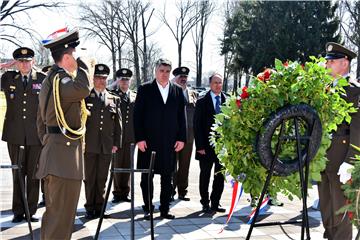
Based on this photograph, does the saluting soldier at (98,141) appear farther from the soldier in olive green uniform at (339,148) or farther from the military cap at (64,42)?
the soldier in olive green uniform at (339,148)

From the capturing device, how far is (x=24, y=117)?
20.4 ft

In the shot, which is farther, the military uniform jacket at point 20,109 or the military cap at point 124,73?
the military cap at point 124,73

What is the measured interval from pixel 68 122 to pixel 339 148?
283 centimetres

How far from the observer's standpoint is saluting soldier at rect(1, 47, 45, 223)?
614 cm

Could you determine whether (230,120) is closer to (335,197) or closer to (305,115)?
Result: (305,115)

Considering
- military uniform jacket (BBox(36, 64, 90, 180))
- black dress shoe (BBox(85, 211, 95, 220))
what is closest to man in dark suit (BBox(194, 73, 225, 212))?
black dress shoe (BBox(85, 211, 95, 220))

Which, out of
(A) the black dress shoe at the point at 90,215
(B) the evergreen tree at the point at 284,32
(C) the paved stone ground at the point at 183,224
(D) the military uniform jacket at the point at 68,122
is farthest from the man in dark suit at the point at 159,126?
(B) the evergreen tree at the point at 284,32

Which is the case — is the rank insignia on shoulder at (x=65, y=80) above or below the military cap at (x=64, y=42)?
below

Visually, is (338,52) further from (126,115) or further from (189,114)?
(126,115)

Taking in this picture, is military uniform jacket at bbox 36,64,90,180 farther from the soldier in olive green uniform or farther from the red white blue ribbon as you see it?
the soldier in olive green uniform

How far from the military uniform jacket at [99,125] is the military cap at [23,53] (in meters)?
0.97

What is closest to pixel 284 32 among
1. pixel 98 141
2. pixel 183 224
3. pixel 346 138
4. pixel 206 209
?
pixel 206 209

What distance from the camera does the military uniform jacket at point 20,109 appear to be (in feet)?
20.2

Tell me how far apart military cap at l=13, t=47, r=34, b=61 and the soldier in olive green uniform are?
12.5 feet
